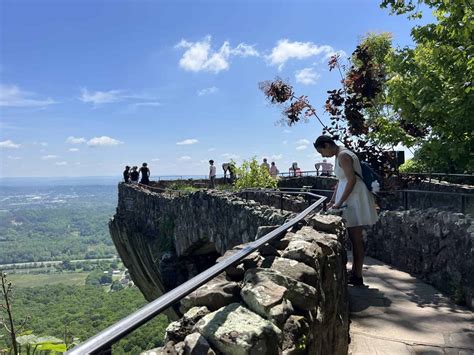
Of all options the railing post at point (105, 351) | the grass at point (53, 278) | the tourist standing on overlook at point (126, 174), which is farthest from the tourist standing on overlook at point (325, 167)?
the grass at point (53, 278)

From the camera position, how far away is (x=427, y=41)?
30.5ft

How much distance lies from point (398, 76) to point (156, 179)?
1853cm

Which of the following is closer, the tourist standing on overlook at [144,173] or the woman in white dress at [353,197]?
the woman in white dress at [353,197]

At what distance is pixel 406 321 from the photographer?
4512mm

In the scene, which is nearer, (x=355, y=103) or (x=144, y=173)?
(x=355, y=103)

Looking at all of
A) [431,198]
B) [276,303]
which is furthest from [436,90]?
[276,303]

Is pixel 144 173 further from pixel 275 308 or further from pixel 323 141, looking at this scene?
pixel 275 308

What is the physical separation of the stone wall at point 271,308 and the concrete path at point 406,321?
2.12 feet

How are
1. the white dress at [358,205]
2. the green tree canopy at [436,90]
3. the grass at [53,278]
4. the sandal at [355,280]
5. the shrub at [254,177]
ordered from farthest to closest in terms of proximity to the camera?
1. the grass at [53,278]
2. the shrub at [254,177]
3. the green tree canopy at [436,90]
4. the sandal at [355,280]
5. the white dress at [358,205]

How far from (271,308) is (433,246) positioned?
14.3 ft

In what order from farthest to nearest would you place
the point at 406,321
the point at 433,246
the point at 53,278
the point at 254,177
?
the point at 53,278 < the point at 254,177 < the point at 433,246 < the point at 406,321

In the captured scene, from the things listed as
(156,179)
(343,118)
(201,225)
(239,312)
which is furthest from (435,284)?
(156,179)

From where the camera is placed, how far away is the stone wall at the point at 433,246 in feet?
16.4

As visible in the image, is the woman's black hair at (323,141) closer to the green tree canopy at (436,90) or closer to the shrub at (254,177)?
→ the green tree canopy at (436,90)
